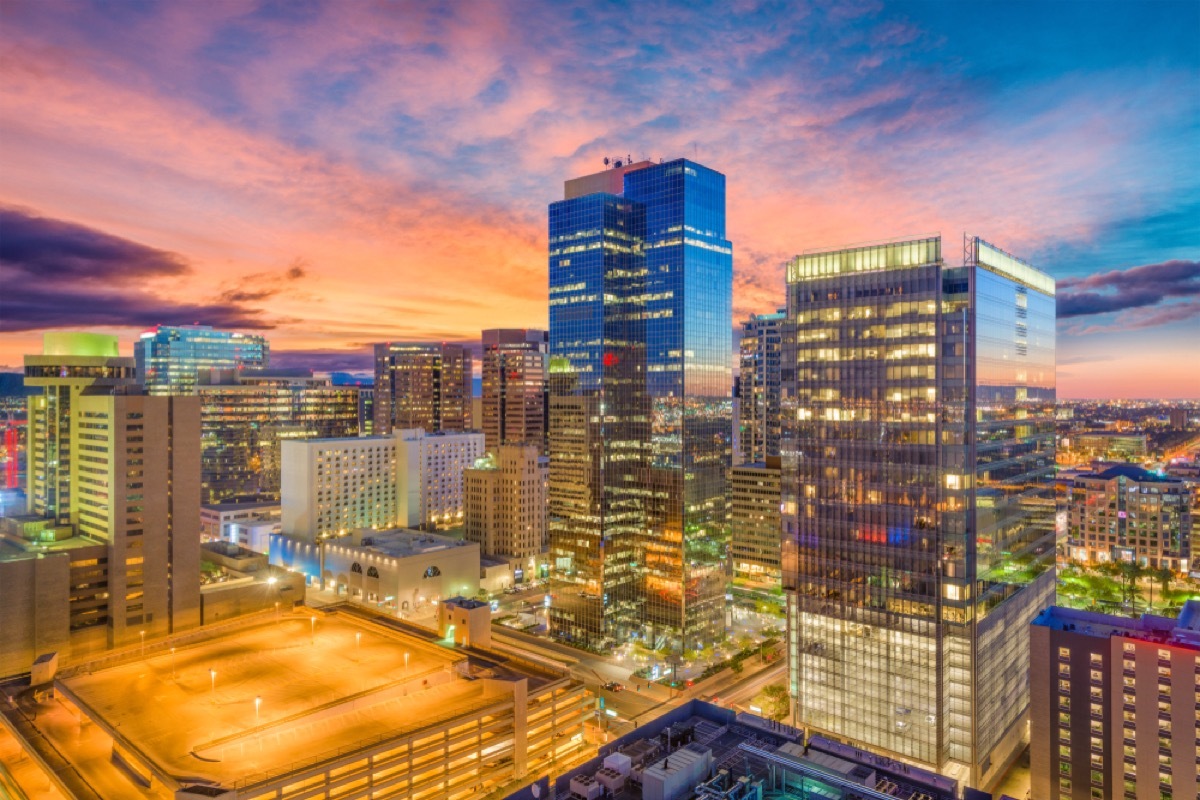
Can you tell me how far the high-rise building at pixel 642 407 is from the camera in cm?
12738

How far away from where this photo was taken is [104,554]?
388 ft

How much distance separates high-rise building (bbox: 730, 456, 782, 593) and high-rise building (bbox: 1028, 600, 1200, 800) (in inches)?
3465

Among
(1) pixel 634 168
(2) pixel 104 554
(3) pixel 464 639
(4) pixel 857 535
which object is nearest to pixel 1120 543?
(4) pixel 857 535

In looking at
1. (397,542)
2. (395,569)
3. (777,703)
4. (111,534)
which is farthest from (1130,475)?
(111,534)

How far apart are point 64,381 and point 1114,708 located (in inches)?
6769

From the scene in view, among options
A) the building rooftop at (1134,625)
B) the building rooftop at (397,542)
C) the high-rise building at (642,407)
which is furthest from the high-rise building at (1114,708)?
the building rooftop at (397,542)

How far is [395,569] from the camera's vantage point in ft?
477

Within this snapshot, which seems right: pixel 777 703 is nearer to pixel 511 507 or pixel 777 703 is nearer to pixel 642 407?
pixel 642 407

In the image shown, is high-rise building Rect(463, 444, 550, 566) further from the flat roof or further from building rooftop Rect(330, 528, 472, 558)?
the flat roof

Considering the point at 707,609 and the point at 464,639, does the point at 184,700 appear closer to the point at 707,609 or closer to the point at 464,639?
the point at 464,639

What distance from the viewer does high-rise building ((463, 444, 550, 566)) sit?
178750 mm

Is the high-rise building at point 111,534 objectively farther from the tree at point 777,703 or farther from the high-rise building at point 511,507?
the tree at point 777,703

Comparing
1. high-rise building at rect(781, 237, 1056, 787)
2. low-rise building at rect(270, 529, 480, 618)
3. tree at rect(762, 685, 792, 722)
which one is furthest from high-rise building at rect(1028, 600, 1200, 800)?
low-rise building at rect(270, 529, 480, 618)

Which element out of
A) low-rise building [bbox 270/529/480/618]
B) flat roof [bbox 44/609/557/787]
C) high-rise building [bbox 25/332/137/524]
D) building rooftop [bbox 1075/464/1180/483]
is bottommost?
low-rise building [bbox 270/529/480/618]
